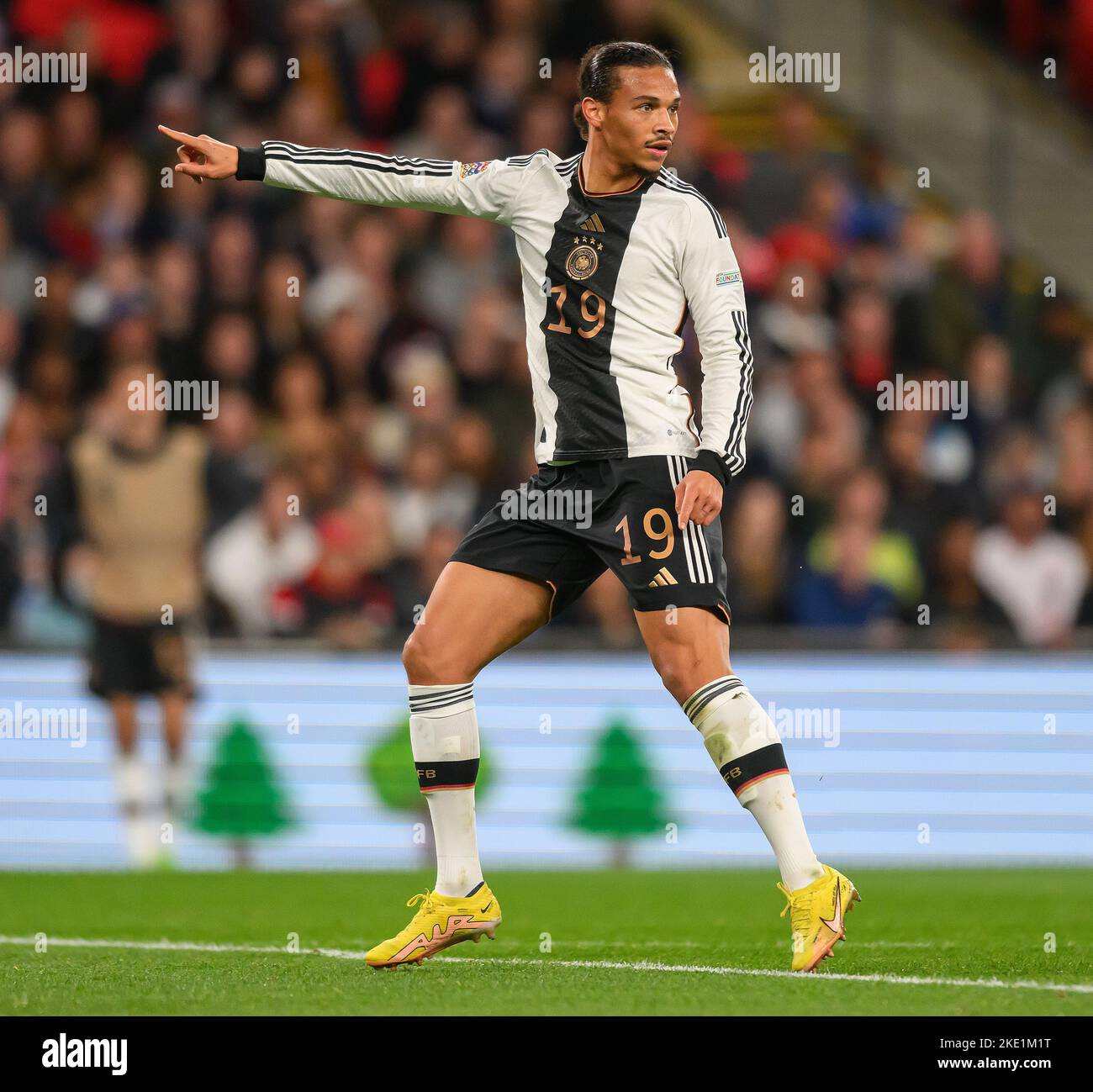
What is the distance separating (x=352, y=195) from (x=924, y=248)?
8.89 metres

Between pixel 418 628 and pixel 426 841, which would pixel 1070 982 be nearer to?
pixel 418 628

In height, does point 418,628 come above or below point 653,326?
below

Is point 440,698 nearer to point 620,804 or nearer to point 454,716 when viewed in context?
point 454,716

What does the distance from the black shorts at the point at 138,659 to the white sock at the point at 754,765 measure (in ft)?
19.6

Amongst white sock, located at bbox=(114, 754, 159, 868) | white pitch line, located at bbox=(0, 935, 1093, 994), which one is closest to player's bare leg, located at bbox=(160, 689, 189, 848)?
white sock, located at bbox=(114, 754, 159, 868)

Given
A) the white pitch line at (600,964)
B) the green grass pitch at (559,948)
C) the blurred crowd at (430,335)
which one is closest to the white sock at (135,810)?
the green grass pitch at (559,948)

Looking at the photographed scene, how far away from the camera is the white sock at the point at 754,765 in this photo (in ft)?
17.8

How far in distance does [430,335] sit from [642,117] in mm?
7839

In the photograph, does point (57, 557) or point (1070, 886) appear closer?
point (1070, 886)

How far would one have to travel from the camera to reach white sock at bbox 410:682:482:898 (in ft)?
18.6

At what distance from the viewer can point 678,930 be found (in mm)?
7016

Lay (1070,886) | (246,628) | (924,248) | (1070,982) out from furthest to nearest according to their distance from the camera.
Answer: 1. (924,248)
2. (246,628)
3. (1070,886)
4. (1070,982)

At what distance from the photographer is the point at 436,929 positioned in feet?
18.5

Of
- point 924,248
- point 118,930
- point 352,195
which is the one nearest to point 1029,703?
point 924,248
